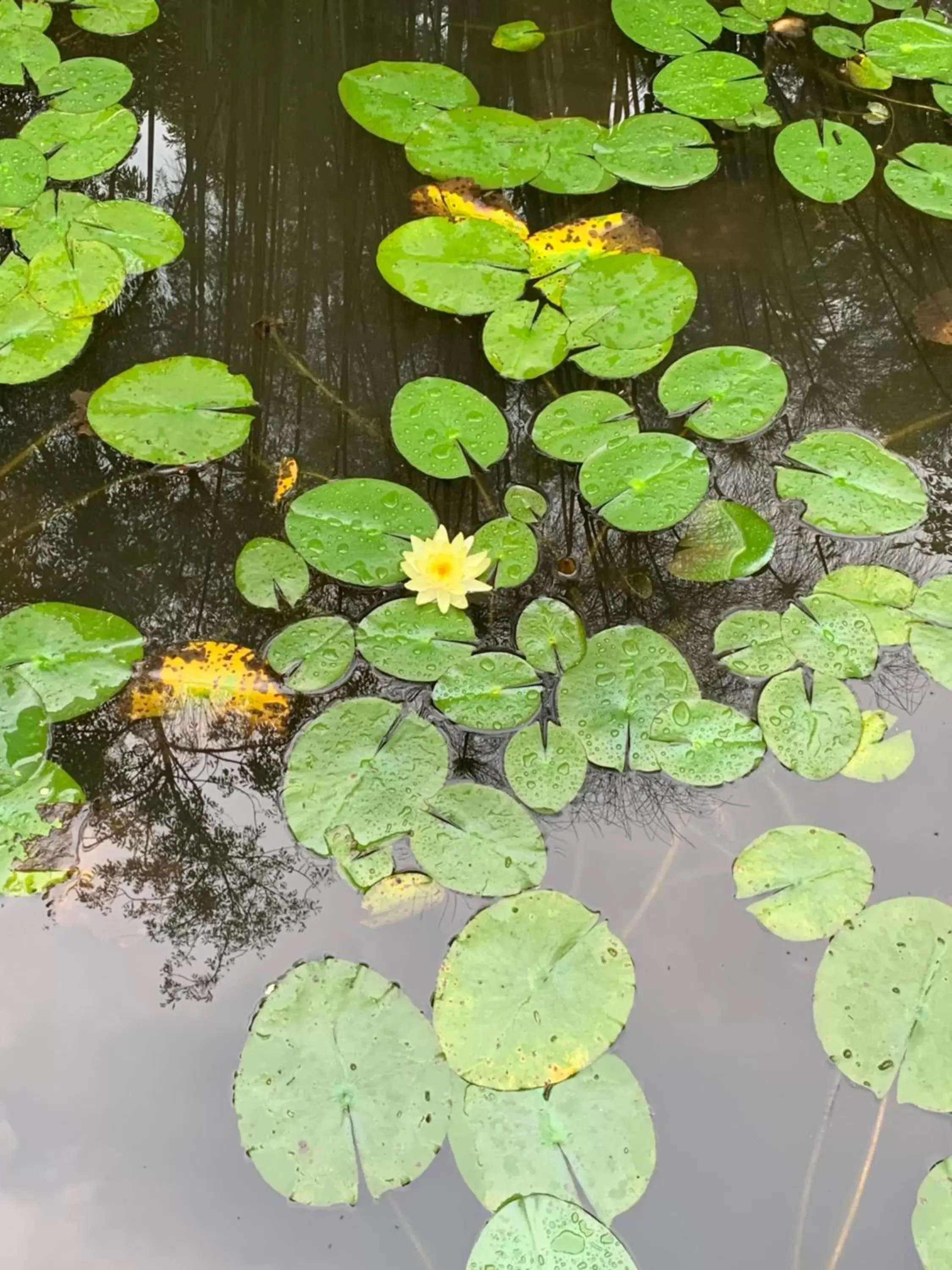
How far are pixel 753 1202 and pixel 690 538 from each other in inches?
49.7

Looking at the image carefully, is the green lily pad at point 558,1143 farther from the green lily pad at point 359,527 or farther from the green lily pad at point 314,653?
the green lily pad at point 359,527

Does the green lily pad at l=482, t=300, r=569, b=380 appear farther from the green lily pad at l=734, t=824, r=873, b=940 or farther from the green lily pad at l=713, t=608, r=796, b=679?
the green lily pad at l=734, t=824, r=873, b=940

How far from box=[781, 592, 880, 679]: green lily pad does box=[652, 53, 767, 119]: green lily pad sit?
167 cm

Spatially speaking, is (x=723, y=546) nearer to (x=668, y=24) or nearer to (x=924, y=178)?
(x=924, y=178)

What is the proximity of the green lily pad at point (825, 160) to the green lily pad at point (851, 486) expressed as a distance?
875 millimetres

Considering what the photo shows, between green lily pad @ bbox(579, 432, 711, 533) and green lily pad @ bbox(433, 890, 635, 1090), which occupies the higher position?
green lily pad @ bbox(579, 432, 711, 533)

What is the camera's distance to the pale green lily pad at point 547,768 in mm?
1669

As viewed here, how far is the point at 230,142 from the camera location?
8.65 ft

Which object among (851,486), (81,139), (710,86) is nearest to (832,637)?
(851,486)

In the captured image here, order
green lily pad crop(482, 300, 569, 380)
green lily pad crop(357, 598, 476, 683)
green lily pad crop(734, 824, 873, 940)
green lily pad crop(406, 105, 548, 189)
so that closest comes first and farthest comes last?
green lily pad crop(734, 824, 873, 940), green lily pad crop(357, 598, 476, 683), green lily pad crop(482, 300, 569, 380), green lily pad crop(406, 105, 548, 189)

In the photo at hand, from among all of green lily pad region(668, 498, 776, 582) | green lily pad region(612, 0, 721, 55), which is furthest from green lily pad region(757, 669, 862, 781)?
green lily pad region(612, 0, 721, 55)

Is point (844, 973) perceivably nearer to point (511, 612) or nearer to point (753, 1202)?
point (753, 1202)

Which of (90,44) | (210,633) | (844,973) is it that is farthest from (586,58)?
(844,973)

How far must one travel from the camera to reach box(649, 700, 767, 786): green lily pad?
1.69 m
